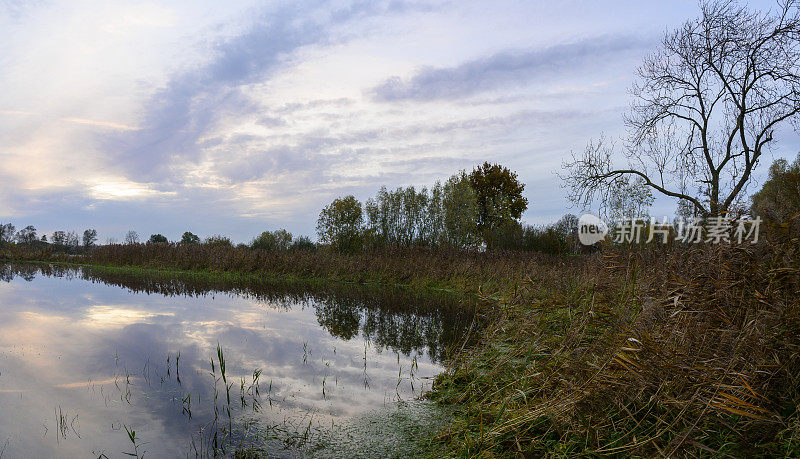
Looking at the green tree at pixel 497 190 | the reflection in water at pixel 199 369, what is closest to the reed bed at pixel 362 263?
the reflection in water at pixel 199 369

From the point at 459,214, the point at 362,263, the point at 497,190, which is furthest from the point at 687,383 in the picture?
the point at 497,190

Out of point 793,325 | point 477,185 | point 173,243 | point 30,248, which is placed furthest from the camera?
point 477,185

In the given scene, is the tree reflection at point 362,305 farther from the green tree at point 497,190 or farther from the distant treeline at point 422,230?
the green tree at point 497,190

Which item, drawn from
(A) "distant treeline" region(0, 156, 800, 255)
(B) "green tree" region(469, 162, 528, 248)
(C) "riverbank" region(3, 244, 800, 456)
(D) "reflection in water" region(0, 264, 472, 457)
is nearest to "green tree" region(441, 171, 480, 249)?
(A) "distant treeline" region(0, 156, 800, 255)

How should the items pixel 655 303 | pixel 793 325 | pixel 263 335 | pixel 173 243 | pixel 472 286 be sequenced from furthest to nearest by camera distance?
pixel 173 243
pixel 472 286
pixel 263 335
pixel 655 303
pixel 793 325

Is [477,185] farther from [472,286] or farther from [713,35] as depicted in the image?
[472,286]

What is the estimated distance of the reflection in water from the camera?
3.66 m

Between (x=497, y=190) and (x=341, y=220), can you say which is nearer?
(x=341, y=220)

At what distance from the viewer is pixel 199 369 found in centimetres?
550

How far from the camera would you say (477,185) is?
40.1 m

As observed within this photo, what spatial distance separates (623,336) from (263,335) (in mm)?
6184

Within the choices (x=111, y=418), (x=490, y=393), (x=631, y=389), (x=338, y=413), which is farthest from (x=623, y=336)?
(x=111, y=418)

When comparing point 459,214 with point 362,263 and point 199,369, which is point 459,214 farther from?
point 199,369

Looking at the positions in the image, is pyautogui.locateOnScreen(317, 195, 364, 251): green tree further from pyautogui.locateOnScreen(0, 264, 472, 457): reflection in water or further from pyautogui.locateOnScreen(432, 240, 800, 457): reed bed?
pyautogui.locateOnScreen(432, 240, 800, 457): reed bed
